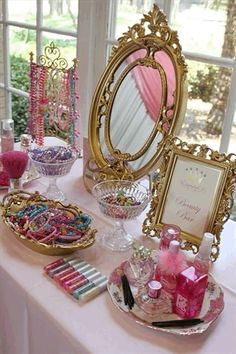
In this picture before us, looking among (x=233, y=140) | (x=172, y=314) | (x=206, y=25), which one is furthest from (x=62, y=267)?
(x=206, y=25)

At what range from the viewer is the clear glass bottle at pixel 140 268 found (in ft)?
2.51

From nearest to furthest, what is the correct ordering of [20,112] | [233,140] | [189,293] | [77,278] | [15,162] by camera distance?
1. [189,293]
2. [77,278]
3. [15,162]
4. [233,140]
5. [20,112]

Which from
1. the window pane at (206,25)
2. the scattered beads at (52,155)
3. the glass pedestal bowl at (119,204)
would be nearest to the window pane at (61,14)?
the window pane at (206,25)

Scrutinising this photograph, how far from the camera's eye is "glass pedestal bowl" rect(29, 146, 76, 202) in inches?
40.9

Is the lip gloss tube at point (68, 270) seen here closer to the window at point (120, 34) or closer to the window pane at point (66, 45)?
the window at point (120, 34)

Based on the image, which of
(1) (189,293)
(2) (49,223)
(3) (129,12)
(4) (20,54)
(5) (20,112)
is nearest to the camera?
(1) (189,293)

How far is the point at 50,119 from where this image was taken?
133 centimetres

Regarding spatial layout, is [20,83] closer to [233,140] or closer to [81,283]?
[233,140]

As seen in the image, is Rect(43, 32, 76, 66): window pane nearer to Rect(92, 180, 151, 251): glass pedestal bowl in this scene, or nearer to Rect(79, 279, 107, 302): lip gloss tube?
Rect(92, 180, 151, 251): glass pedestal bowl

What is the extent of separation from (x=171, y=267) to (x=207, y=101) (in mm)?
649

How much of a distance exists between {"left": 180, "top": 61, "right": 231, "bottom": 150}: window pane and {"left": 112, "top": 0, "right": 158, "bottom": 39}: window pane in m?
0.27

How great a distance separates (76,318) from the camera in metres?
0.68

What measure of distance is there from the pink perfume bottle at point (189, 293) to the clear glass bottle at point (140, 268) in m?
0.09

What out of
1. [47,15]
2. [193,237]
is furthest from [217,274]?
[47,15]
